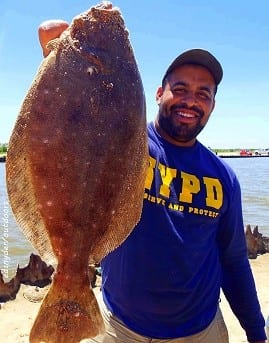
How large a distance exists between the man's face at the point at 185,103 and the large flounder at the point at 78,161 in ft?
3.09

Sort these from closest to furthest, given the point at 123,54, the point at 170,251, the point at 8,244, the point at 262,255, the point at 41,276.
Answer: the point at 123,54
the point at 170,251
the point at 41,276
the point at 262,255
the point at 8,244

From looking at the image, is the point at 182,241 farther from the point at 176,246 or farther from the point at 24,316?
the point at 24,316

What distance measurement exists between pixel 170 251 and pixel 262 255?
9.22m

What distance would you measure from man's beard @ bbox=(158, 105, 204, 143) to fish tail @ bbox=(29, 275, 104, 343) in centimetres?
142

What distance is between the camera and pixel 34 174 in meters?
2.24

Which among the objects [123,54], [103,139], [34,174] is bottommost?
[34,174]

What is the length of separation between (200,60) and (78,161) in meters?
1.57

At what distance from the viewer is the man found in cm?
313

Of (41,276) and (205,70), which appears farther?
(41,276)

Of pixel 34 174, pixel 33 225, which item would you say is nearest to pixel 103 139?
pixel 34 174

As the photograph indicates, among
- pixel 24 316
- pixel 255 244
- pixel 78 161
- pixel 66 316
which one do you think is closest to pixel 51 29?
pixel 78 161

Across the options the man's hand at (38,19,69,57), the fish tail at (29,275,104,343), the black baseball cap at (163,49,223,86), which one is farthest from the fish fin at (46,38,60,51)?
the black baseball cap at (163,49,223,86)

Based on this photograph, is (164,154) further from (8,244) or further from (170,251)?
(8,244)

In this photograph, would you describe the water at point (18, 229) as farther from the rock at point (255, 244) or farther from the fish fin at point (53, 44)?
the rock at point (255, 244)
